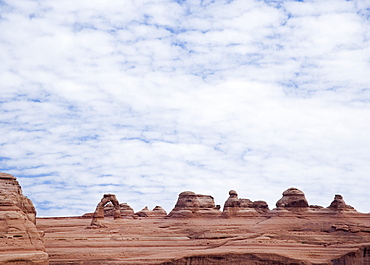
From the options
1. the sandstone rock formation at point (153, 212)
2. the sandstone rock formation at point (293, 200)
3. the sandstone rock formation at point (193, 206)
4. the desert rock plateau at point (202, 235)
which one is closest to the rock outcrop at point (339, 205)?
the desert rock plateau at point (202, 235)

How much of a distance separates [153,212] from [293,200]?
1296 inches

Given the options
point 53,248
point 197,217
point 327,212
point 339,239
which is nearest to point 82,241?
point 53,248

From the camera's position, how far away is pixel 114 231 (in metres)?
52.1

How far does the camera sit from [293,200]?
6612cm

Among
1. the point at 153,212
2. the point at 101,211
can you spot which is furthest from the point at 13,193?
the point at 153,212

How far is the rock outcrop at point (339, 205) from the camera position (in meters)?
67.0

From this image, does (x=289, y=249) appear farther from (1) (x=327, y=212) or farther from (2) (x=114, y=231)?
(1) (x=327, y=212)

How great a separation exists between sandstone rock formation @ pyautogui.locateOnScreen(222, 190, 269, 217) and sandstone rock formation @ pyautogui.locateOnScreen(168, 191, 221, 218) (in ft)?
13.1

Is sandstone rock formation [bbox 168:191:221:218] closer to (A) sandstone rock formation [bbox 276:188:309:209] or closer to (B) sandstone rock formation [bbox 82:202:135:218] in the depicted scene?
(A) sandstone rock formation [bbox 276:188:309:209]

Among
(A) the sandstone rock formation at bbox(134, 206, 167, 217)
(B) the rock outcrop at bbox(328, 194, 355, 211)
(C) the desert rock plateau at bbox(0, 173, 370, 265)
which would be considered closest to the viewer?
(C) the desert rock plateau at bbox(0, 173, 370, 265)

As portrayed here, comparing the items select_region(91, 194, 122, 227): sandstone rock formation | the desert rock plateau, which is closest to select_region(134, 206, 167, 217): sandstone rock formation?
the desert rock plateau

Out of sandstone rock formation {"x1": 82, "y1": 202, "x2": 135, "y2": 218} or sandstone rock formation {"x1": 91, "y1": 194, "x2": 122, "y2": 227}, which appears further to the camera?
sandstone rock formation {"x1": 82, "y1": 202, "x2": 135, "y2": 218}

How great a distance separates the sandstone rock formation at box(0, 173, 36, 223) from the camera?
22108mm

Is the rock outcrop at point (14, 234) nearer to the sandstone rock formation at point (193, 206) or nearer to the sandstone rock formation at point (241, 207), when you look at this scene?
the sandstone rock formation at point (241, 207)
